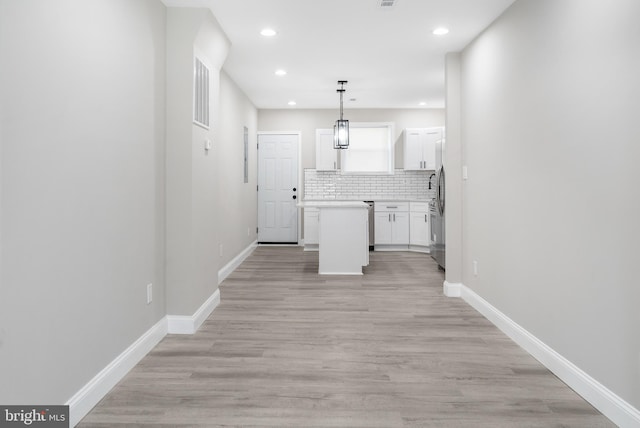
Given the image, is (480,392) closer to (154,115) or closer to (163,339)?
(163,339)

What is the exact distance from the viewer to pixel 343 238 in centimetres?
562

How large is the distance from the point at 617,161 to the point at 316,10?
2.49 m

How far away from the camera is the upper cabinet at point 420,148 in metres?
7.75

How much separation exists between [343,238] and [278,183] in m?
2.97

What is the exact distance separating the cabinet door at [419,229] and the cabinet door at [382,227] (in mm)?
391

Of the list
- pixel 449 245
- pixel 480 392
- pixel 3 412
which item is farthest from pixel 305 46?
pixel 3 412

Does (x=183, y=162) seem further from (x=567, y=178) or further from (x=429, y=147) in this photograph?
(x=429, y=147)

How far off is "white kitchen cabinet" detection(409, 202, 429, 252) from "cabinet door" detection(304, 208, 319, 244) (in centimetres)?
170

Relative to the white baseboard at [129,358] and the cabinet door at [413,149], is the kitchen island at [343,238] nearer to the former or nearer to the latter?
the white baseboard at [129,358]

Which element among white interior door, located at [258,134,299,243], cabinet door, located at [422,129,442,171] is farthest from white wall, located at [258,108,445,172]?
cabinet door, located at [422,129,442,171]

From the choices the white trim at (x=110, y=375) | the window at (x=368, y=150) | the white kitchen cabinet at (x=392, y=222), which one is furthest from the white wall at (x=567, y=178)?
the window at (x=368, y=150)

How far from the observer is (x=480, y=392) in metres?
2.35

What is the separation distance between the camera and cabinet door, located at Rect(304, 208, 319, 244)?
7.75 meters

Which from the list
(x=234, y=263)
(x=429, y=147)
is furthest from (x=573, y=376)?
(x=429, y=147)
